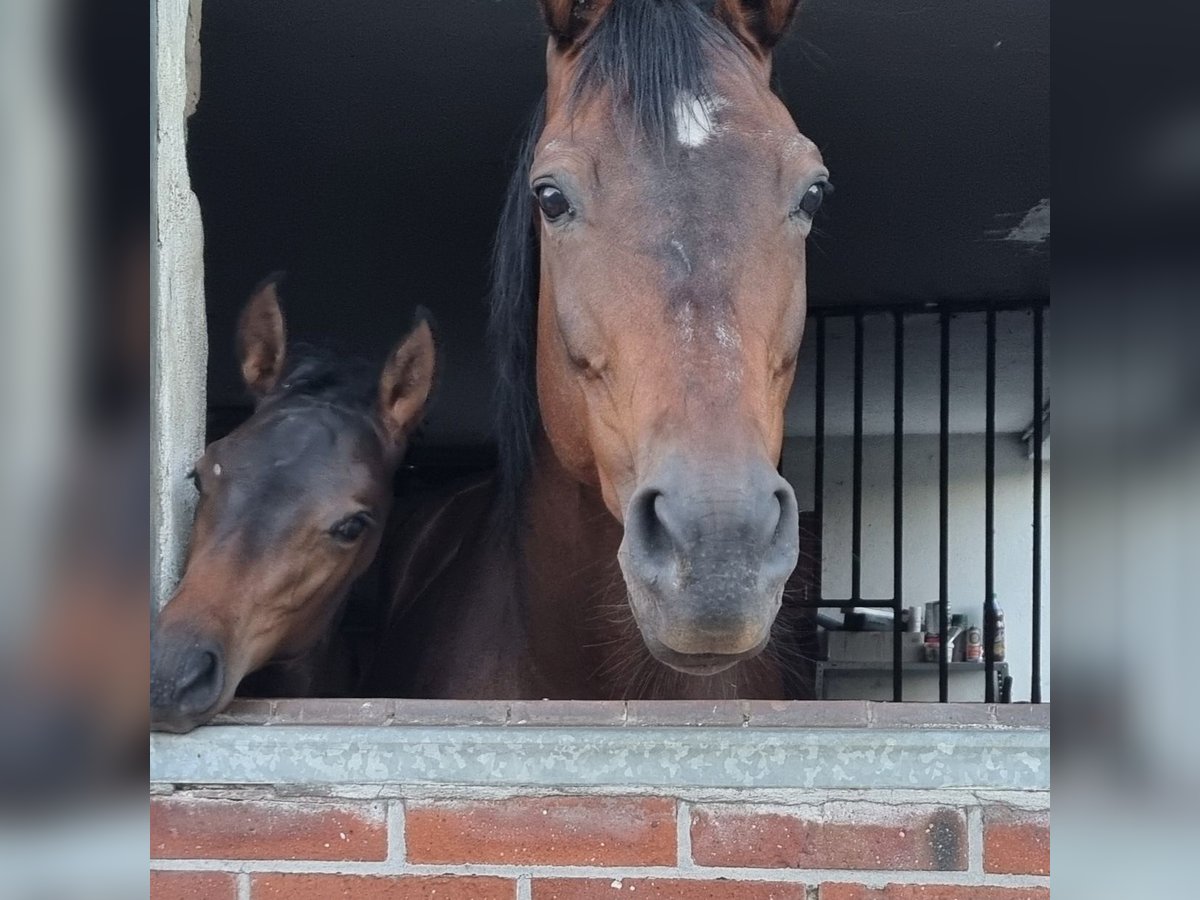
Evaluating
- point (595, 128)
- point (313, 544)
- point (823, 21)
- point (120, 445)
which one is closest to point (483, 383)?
point (823, 21)

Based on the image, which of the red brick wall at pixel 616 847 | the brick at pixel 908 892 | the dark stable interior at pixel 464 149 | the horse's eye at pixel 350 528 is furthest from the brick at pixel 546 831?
the dark stable interior at pixel 464 149

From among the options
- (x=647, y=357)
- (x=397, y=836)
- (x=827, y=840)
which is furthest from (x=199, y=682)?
(x=827, y=840)

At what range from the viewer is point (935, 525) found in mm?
9797

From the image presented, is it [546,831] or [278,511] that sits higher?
[278,511]

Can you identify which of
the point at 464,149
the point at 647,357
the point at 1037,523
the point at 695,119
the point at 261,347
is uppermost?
the point at 464,149

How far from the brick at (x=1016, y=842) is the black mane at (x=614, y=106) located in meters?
1.16

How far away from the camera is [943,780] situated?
1.71 meters

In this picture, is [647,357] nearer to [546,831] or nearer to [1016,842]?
[546,831]

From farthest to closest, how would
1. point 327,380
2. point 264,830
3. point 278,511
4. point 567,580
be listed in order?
point 327,380, point 567,580, point 278,511, point 264,830

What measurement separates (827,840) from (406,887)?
657 millimetres

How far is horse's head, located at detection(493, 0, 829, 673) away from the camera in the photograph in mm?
1470

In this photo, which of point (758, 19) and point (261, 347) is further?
point (261, 347)

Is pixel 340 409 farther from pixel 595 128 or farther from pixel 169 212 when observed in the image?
pixel 595 128

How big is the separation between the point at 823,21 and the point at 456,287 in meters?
2.75
